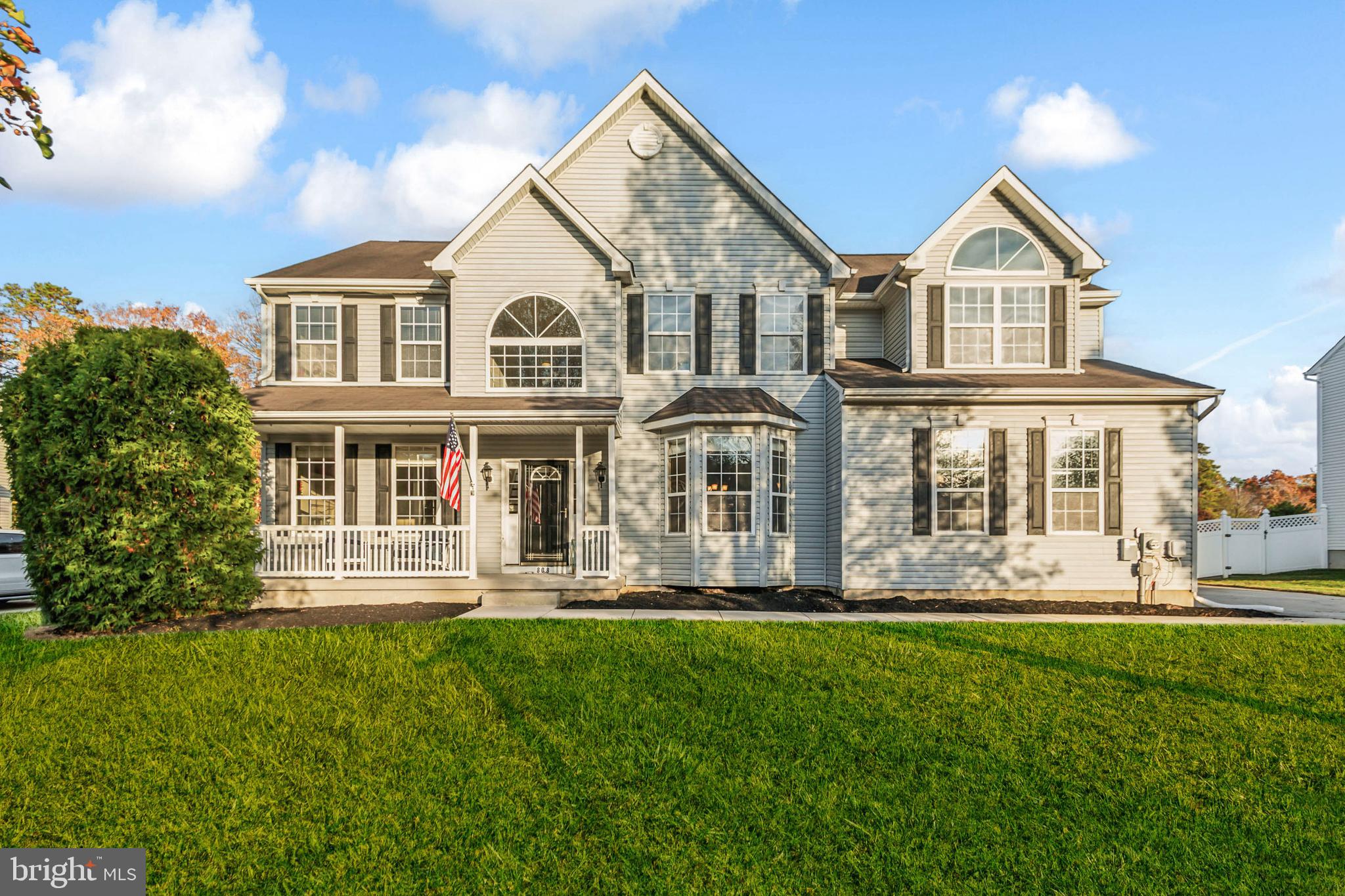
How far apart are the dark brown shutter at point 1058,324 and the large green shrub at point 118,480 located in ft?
46.7

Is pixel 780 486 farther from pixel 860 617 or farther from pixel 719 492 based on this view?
pixel 860 617

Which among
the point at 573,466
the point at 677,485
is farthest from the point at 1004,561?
the point at 573,466

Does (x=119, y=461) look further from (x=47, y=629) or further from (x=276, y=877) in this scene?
(x=276, y=877)

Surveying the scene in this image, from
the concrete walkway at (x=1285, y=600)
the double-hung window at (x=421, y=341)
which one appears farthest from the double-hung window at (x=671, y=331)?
the concrete walkway at (x=1285, y=600)

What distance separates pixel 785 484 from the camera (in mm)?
15180

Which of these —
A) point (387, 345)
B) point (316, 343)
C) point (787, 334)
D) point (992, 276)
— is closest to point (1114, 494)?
point (992, 276)

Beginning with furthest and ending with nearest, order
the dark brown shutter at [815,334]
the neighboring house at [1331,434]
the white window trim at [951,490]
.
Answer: the neighboring house at [1331,434] < the dark brown shutter at [815,334] < the white window trim at [951,490]

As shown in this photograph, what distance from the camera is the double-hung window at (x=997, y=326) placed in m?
15.2

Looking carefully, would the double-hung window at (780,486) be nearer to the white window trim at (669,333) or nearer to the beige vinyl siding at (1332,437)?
the white window trim at (669,333)

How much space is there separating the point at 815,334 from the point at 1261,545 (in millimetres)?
16955

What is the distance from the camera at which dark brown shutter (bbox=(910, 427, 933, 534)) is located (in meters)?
14.3

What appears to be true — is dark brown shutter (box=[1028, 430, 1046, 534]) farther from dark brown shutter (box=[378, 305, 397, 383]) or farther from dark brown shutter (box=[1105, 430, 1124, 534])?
dark brown shutter (box=[378, 305, 397, 383])

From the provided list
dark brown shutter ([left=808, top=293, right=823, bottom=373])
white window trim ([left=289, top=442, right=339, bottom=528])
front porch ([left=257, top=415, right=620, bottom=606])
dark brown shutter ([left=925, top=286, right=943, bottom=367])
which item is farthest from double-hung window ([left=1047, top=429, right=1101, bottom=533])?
white window trim ([left=289, top=442, right=339, bottom=528])

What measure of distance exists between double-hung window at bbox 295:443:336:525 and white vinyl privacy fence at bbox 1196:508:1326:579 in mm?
21896
